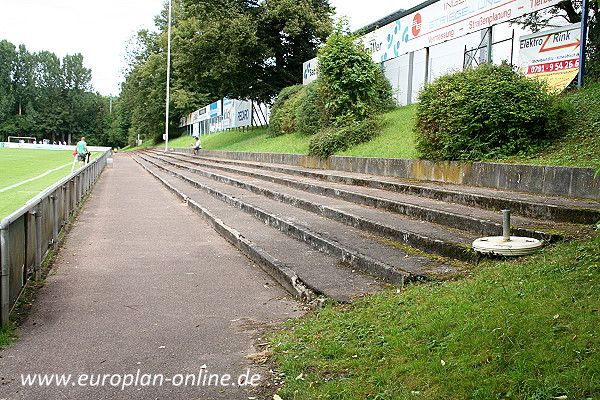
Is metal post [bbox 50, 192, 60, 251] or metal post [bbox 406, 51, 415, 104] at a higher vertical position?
metal post [bbox 406, 51, 415, 104]

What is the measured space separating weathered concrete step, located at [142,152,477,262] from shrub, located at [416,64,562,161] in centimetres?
234

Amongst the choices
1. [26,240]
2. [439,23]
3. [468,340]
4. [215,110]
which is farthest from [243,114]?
[468,340]

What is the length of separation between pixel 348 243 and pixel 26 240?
12.3ft

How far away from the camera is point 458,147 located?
9938 millimetres

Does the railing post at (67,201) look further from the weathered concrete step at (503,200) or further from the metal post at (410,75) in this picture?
the metal post at (410,75)

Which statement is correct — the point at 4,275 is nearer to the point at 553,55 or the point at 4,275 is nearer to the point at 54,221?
the point at 54,221

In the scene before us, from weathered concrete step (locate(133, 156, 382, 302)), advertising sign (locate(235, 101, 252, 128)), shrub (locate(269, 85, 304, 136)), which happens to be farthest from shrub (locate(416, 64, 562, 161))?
advertising sign (locate(235, 101, 252, 128))

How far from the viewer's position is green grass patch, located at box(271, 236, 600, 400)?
2.86 metres

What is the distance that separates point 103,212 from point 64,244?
12.8 feet

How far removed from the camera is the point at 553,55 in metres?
11.8

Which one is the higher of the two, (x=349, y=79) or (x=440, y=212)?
(x=349, y=79)

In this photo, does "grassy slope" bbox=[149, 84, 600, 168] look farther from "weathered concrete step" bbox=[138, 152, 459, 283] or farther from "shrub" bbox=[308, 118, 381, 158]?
"weathered concrete step" bbox=[138, 152, 459, 283]

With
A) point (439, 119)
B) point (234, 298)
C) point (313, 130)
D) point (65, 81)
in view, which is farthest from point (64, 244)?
point (65, 81)

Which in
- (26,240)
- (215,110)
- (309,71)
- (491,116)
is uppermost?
(309,71)
